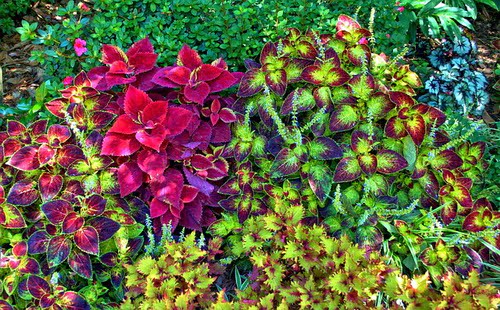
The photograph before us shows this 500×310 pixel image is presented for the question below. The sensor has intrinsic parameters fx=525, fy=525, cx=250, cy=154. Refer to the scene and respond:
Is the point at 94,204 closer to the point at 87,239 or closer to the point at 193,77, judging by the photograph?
the point at 87,239

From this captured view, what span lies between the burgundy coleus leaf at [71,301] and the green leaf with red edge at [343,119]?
4.24 feet

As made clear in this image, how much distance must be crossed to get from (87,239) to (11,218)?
0.35 m

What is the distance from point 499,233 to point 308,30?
4.37 feet

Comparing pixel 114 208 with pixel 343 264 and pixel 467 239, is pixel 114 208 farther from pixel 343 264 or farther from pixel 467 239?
pixel 467 239

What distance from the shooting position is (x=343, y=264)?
1909 millimetres

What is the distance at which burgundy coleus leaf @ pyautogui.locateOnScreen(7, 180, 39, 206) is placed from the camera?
87.2 inches

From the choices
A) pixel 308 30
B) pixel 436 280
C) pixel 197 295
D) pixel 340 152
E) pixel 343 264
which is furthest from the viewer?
pixel 308 30

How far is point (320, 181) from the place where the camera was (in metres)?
2.32

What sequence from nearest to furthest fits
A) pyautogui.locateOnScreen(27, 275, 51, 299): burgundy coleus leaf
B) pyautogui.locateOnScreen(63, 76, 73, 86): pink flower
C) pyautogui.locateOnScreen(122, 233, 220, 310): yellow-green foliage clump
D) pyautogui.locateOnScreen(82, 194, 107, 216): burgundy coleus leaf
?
pyautogui.locateOnScreen(122, 233, 220, 310): yellow-green foliage clump, pyautogui.locateOnScreen(27, 275, 51, 299): burgundy coleus leaf, pyautogui.locateOnScreen(82, 194, 107, 216): burgundy coleus leaf, pyautogui.locateOnScreen(63, 76, 73, 86): pink flower

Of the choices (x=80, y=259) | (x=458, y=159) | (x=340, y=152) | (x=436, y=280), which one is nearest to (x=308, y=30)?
(x=340, y=152)

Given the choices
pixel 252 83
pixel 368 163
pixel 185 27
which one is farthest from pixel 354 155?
pixel 185 27

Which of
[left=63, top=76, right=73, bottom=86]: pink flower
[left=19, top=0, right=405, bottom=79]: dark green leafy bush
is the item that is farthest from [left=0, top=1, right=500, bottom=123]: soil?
[left=63, top=76, right=73, bottom=86]: pink flower

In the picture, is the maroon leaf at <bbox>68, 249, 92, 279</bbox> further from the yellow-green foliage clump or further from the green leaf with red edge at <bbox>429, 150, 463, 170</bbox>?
the green leaf with red edge at <bbox>429, 150, 463, 170</bbox>

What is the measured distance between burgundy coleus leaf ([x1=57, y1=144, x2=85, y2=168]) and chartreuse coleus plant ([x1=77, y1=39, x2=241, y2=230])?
0.16 metres
